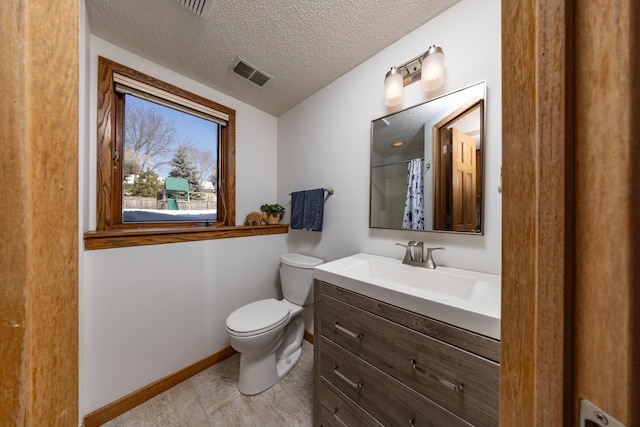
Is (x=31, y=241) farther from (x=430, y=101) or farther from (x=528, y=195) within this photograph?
(x=430, y=101)

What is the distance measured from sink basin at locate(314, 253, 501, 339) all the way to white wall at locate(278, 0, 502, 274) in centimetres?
13

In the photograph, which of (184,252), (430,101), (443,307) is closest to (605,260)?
(443,307)

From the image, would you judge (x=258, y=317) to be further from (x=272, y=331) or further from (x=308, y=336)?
(x=308, y=336)

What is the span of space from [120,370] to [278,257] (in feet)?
3.81

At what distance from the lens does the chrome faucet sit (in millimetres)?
1080

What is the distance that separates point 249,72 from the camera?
1490 mm

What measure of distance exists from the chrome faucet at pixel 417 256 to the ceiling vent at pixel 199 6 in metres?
1.57

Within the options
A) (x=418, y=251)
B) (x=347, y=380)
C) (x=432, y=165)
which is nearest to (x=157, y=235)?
(x=347, y=380)

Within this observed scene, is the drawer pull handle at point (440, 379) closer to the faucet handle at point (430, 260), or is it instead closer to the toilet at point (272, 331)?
the faucet handle at point (430, 260)

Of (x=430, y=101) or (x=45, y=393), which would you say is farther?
(x=430, y=101)

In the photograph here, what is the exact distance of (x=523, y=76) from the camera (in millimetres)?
270

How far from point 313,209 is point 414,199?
75 cm

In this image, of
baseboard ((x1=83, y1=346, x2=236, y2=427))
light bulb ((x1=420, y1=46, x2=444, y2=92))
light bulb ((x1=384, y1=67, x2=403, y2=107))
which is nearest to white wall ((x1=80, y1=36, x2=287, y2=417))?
baseboard ((x1=83, y1=346, x2=236, y2=427))

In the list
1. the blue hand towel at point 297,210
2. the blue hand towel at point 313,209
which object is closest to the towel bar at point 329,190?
the blue hand towel at point 313,209
